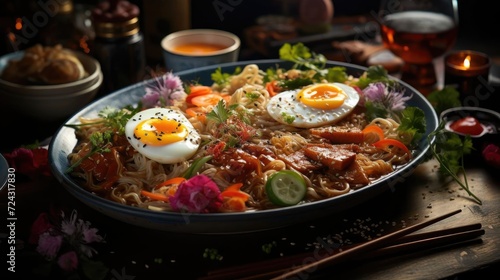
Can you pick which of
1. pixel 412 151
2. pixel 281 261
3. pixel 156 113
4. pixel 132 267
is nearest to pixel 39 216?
pixel 132 267

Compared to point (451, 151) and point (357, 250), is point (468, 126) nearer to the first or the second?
point (451, 151)

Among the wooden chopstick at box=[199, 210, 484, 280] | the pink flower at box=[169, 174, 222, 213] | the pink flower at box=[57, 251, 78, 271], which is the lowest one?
the pink flower at box=[57, 251, 78, 271]

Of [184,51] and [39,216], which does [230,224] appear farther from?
[184,51]

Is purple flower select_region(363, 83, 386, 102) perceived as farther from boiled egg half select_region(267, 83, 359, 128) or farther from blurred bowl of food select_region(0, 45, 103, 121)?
blurred bowl of food select_region(0, 45, 103, 121)

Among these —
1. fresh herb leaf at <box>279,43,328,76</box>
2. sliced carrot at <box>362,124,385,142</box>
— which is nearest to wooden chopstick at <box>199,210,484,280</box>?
sliced carrot at <box>362,124,385,142</box>

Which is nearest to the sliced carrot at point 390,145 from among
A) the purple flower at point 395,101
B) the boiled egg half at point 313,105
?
the boiled egg half at point 313,105

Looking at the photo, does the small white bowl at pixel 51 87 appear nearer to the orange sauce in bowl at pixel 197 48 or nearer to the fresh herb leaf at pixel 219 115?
the orange sauce in bowl at pixel 197 48
